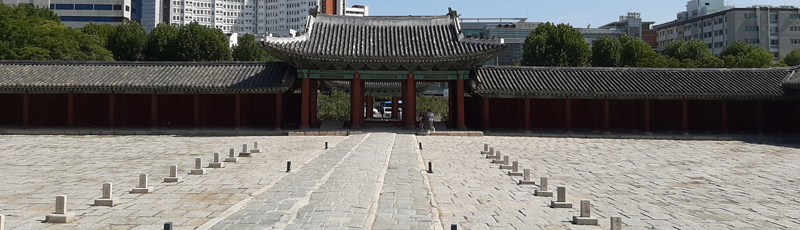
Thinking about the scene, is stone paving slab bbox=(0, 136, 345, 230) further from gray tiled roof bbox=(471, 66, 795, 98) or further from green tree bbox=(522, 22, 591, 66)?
green tree bbox=(522, 22, 591, 66)

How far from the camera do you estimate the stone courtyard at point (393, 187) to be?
877 cm

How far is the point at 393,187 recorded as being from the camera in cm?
1102

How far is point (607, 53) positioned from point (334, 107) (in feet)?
104

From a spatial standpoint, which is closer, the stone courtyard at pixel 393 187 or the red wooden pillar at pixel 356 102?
the stone courtyard at pixel 393 187

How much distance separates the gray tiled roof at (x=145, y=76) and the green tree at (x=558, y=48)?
1278 inches

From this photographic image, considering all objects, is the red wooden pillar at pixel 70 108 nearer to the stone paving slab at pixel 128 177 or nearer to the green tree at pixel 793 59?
the stone paving slab at pixel 128 177

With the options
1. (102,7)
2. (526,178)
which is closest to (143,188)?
(526,178)

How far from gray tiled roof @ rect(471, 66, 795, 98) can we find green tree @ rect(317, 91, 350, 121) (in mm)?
13380

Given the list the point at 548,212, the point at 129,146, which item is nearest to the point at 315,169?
the point at 548,212

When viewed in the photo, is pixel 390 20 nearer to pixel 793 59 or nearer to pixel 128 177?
pixel 128 177

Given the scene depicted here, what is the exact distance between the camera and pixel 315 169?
13.7 m

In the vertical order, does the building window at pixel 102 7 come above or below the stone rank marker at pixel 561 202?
above

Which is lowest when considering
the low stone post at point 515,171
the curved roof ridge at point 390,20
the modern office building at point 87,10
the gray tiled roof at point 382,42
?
the low stone post at point 515,171

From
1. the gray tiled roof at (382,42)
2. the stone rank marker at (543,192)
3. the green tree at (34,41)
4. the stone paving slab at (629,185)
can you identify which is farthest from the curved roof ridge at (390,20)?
the green tree at (34,41)
